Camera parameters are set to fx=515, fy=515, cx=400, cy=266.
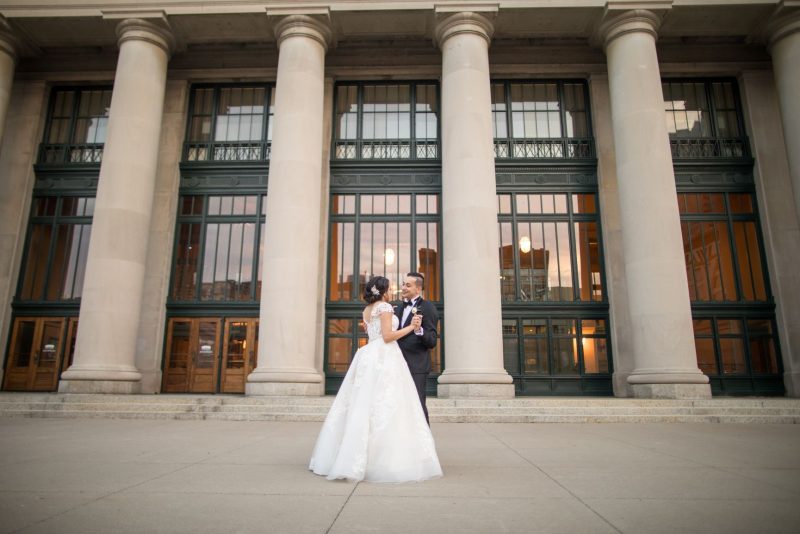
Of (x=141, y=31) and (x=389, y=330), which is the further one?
(x=141, y=31)

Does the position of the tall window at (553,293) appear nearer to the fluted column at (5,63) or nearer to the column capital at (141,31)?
the column capital at (141,31)

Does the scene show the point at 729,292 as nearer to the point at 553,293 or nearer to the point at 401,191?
the point at 553,293

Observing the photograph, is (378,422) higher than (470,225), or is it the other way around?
(470,225)

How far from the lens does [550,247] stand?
62.2ft

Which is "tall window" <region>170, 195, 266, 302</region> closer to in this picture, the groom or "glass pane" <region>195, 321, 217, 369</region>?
"glass pane" <region>195, 321, 217, 369</region>

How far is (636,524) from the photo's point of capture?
3.39m

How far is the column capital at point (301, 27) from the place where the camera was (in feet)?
55.7

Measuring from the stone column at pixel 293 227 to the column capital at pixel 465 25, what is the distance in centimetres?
408

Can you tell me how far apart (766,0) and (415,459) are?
19.6 metres

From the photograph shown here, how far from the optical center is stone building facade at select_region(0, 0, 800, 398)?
50.4 ft

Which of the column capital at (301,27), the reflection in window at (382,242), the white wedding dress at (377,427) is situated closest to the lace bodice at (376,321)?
the white wedding dress at (377,427)

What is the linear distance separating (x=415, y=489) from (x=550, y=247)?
1565 centimetres

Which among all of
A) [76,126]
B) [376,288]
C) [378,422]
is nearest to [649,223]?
[376,288]

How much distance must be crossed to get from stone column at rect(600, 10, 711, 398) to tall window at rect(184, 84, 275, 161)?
12.8 metres
